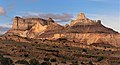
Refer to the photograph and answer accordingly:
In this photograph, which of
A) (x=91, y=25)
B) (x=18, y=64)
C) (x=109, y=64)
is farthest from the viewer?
(x=91, y=25)

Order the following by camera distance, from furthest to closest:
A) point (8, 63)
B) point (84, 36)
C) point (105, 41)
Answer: point (84, 36)
point (105, 41)
point (8, 63)

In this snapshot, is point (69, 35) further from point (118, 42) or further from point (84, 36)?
point (118, 42)

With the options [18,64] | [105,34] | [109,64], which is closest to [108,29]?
[105,34]

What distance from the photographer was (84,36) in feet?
612

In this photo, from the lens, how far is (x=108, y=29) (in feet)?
645

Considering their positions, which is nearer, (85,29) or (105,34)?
(105,34)

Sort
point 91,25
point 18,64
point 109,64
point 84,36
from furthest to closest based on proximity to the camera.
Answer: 1. point 91,25
2. point 84,36
3. point 109,64
4. point 18,64

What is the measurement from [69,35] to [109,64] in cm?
13866

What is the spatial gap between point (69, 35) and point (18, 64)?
151 m

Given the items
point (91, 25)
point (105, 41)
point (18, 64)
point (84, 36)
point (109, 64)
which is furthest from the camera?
point (91, 25)

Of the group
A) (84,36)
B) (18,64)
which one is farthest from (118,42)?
(18,64)

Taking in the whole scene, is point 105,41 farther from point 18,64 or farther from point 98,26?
point 18,64

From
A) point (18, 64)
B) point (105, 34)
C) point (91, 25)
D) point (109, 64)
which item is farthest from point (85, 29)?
point (18, 64)

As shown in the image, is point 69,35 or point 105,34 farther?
point 69,35
